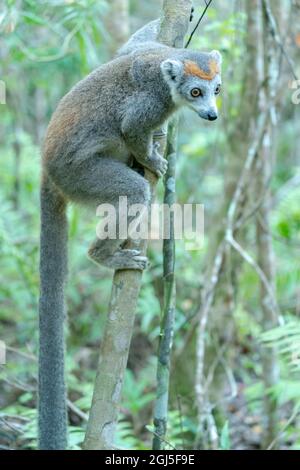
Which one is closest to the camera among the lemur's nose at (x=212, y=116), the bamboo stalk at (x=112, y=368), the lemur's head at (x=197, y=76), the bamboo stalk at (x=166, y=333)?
the bamboo stalk at (x=112, y=368)

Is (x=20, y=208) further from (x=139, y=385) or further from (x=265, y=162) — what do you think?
(x=265, y=162)

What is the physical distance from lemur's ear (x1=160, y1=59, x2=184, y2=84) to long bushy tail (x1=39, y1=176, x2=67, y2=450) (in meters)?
1.19

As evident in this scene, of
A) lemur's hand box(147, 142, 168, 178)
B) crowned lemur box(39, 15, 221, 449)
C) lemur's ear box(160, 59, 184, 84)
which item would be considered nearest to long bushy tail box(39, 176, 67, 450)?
crowned lemur box(39, 15, 221, 449)

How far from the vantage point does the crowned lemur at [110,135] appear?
4414 mm

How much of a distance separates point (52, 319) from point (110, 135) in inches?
55.1

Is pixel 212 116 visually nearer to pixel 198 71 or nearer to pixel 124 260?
pixel 198 71

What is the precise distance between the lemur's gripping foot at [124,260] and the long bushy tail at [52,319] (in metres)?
0.29

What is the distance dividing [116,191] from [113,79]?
841mm

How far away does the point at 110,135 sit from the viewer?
4684 mm

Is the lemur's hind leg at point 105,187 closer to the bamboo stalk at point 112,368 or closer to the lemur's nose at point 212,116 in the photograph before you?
the lemur's nose at point 212,116

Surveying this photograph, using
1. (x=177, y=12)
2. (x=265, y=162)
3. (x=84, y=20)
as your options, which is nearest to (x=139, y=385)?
(x=265, y=162)

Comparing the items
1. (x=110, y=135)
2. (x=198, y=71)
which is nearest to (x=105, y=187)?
(x=110, y=135)

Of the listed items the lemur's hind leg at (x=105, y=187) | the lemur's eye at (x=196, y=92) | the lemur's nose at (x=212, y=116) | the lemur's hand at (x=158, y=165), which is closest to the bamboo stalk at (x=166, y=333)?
the lemur's hand at (x=158, y=165)

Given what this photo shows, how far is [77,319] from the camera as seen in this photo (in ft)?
29.5
